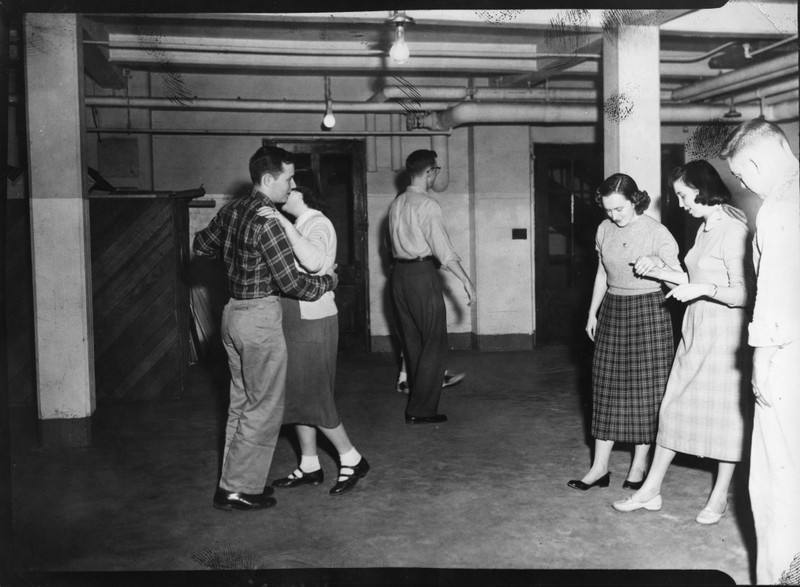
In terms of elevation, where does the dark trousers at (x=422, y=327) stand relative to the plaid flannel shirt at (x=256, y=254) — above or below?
below

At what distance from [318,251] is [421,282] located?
1613mm

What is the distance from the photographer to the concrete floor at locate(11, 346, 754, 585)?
2.84 meters

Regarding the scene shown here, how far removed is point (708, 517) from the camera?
10.3 ft

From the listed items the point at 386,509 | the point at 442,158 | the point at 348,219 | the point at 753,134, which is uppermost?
the point at 442,158

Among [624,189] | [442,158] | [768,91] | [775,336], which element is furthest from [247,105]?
[775,336]

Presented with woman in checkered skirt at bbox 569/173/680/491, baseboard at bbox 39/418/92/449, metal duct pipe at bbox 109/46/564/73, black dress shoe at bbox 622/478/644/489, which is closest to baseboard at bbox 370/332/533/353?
metal duct pipe at bbox 109/46/564/73

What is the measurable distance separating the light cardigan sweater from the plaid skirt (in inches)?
59.3

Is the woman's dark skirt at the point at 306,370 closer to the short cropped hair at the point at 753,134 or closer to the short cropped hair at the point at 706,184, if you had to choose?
the short cropped hair at the point at 706,184

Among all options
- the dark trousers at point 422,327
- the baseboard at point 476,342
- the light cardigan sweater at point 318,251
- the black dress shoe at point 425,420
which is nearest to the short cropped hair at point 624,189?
the light cardigan sweater at point 318,251

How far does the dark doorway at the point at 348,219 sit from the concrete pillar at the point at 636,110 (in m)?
4.07

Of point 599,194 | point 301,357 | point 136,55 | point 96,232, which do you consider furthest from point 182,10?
point 136,55

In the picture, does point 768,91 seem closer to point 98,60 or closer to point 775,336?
point 775,336

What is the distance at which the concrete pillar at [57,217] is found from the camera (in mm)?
4316

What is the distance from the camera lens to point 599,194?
3.48 m
